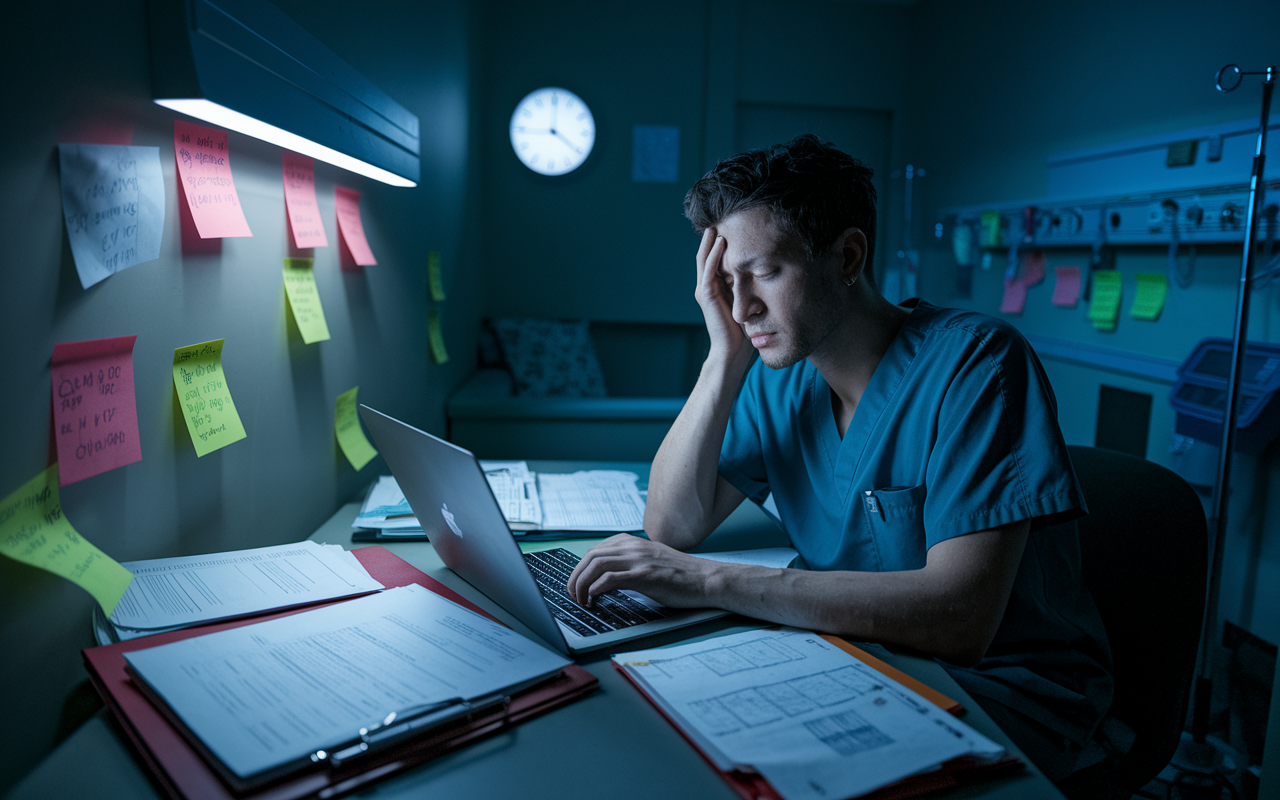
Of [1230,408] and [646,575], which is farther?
[1230,408]

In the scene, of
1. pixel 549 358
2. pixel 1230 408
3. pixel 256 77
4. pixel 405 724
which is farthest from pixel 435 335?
pixel 1230 408

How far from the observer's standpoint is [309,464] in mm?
1123

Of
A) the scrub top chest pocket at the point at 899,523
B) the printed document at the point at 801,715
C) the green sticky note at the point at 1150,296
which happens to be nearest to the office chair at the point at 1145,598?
the scrub top chest pocket at the point at 899,523

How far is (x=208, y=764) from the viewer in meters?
0.52

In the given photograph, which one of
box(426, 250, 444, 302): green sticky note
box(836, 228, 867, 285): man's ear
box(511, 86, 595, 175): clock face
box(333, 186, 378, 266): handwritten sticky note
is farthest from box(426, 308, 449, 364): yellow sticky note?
box(511, 86, 595, 175): clock face

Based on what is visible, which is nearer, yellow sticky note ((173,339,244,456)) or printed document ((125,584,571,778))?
printed document ((125,584,571,778))

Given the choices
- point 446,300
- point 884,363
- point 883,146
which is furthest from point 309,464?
point 883,146

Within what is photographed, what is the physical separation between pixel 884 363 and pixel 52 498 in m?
0.93

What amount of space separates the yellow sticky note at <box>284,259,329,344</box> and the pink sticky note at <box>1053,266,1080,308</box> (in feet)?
8.51

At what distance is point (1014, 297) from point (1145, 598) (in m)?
2.39

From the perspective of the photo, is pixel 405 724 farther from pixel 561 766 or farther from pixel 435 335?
pixel 435 335

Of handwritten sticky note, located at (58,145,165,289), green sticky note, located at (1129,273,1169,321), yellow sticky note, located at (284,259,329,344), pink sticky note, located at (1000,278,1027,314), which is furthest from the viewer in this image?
pink sticky note, located at (1000,278,1027,314)

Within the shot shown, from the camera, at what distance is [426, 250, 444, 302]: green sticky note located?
1.94m

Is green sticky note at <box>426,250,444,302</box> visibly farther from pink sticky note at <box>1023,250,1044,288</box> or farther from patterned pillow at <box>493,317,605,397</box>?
pink sticky note at <box>1023,250,1044,288</box>
